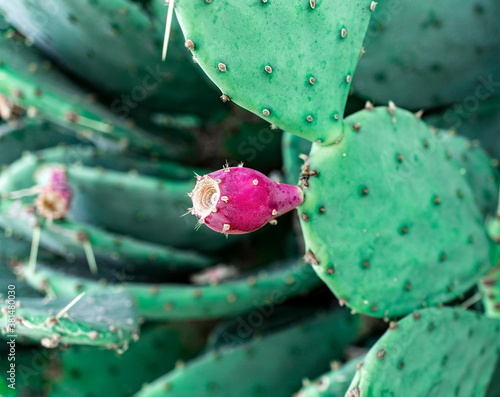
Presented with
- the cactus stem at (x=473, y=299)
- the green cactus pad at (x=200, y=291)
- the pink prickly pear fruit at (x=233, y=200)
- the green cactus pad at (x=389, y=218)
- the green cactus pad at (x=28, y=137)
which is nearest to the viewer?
the pink prickly pear fruit at (x=233, y=200)

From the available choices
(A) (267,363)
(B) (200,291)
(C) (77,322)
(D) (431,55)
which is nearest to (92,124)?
(B) (200,291)

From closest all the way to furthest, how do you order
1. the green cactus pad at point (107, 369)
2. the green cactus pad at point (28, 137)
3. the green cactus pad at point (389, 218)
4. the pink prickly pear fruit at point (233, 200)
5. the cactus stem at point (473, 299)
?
the pink prickly pear fruit at point (233, 200), the green cactus pad at point (389, 218), the cactus stem at point (473, 299), the green cactus pad at point (107, 369), the green cactus pad at point (28, 137)

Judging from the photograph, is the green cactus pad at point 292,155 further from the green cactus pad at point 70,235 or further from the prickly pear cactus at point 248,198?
the green cactus pad at point 70,235

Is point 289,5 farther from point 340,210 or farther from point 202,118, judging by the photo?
point 202,118

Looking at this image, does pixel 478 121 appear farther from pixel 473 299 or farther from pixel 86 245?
pixel 86 245

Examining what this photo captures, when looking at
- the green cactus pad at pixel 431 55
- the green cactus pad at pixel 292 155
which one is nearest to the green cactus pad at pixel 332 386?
the green cactus pad at pixel 292 155

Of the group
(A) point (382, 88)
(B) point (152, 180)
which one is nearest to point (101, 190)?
(B) point (152, 180)

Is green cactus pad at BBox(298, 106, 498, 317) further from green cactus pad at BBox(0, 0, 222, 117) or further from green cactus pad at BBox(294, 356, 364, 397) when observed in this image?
green cactus pad at BBox(0, 0, 222, 117)
